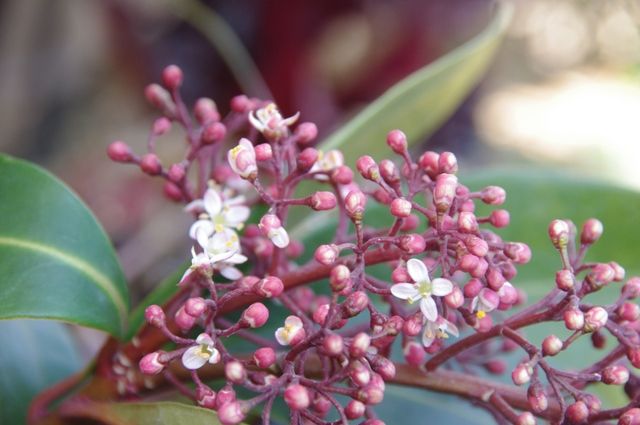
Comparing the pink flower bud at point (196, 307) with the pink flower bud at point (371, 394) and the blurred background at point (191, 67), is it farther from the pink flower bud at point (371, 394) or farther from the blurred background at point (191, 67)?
the blurred background at point (191, 67)

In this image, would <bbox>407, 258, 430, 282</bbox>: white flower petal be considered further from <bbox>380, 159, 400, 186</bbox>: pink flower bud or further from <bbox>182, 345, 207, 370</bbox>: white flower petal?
<bbox>182, 345, 207, 370</bbox>: white flower petal

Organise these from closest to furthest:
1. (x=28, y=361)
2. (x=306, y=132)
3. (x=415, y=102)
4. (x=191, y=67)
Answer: (x=306, y=132)
(x=28, y=361)
(x=415, y=102)
(x=191, y=67)

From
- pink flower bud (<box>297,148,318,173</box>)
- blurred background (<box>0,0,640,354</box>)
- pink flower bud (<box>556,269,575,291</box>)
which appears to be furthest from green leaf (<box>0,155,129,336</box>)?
blurred background (<box>0,0,640,354</box>)

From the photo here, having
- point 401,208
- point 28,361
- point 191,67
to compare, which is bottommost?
point 191,67

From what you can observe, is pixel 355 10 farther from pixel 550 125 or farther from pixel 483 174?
pixel 483 174

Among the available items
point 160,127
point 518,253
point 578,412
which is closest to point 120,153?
point 160,127

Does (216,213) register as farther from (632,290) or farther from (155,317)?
(632,290)

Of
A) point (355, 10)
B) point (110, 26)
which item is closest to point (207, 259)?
point (110, 26)
